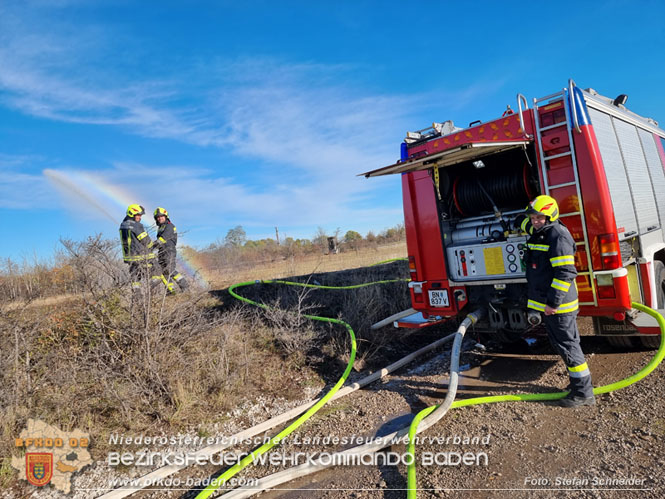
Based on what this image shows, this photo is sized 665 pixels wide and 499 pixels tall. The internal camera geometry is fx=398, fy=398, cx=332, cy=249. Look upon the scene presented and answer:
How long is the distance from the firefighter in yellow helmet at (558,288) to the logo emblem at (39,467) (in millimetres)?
4455

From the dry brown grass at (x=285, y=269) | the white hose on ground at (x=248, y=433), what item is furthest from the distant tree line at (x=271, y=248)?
the white hose on ground at (x=248, y=433)

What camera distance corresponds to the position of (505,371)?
4.62 m

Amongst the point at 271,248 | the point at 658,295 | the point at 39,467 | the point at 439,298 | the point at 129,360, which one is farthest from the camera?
the point at 271,248

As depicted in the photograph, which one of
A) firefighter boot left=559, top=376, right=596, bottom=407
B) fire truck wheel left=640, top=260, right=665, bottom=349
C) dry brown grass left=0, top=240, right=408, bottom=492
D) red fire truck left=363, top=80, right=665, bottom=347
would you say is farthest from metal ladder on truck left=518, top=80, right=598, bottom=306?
dry brown grass left=0, top=240, right=408, bottom=492

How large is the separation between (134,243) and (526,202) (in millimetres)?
5182

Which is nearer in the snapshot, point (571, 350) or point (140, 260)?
point (571, 350)

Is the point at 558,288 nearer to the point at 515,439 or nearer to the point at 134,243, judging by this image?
the point at 515,439

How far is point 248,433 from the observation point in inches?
144

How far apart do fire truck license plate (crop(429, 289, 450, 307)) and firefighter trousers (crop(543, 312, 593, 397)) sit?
4.22 feet

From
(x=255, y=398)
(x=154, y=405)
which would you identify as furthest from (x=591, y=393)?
(x=154, y=405)

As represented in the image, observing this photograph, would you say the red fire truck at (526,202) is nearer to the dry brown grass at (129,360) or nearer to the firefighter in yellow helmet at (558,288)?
the firefighter in yellow helmet at (558,288)

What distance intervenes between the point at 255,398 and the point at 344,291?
3.62m

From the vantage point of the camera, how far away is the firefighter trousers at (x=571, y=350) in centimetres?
356

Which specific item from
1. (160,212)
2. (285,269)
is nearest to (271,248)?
(285,269)
